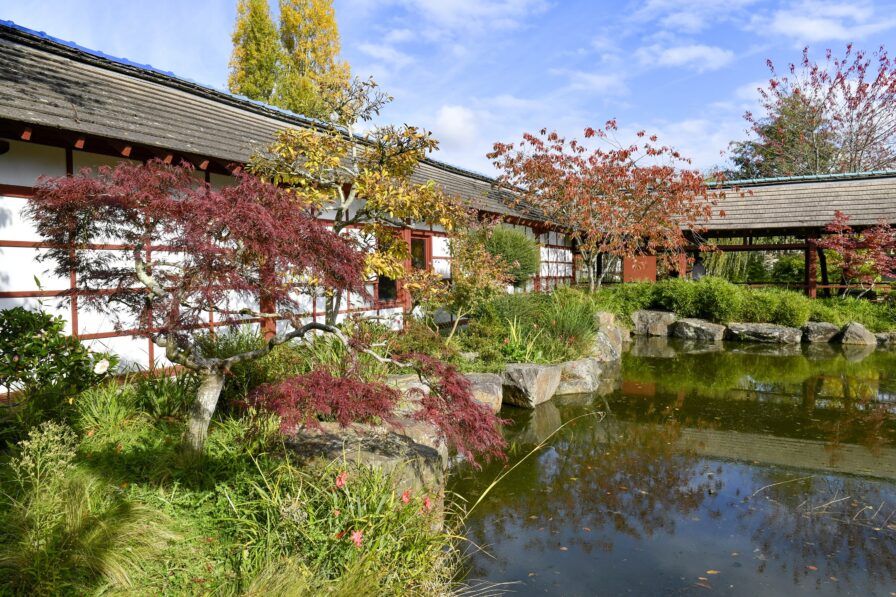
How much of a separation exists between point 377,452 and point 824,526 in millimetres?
3202

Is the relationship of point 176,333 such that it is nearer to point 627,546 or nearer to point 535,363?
point 627,546

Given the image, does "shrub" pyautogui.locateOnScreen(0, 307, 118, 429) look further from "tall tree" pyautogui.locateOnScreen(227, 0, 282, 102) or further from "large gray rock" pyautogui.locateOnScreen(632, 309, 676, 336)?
"tall tree" pyautogui.locateOnScreen(227, 0, 282, 102)

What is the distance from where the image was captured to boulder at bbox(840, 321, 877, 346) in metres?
12.8

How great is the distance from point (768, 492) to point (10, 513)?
17.3 ft

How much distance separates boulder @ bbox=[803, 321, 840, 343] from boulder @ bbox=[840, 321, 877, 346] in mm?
302

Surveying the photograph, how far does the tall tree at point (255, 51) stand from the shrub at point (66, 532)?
19395 millimetres

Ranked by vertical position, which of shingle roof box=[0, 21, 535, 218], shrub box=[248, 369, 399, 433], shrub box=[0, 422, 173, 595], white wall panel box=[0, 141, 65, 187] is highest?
Result: shingle roof box=[0, 21, 535, 218]

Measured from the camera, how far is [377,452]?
4.14 m

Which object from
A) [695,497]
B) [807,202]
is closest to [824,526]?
[695,497]

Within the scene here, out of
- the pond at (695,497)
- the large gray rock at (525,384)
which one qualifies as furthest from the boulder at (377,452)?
the large gray rock at (525,384)

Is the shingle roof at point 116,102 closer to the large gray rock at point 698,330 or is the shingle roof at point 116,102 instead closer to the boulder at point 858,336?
the large gray rock at point 698,330

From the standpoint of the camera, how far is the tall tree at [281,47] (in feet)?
67.6

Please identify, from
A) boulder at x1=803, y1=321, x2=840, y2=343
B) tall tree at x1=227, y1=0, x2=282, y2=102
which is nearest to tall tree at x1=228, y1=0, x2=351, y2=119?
tall tree at x1=227, y1=0, x2=282, y2=102

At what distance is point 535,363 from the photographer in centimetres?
817
